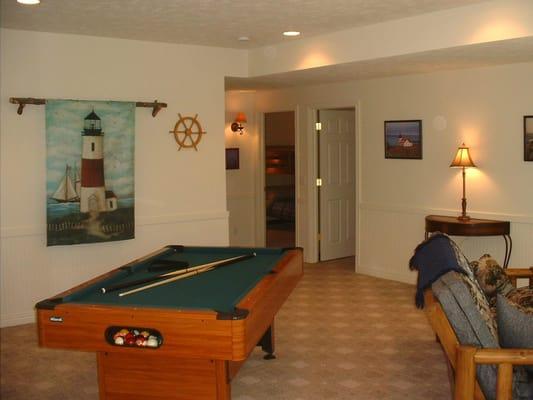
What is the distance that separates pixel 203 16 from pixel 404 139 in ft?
9.58

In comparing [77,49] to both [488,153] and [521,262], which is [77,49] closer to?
[488,153]

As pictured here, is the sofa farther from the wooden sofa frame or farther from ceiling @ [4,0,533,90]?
ceiling @ [4,0,533,90]

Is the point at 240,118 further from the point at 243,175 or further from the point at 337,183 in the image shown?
the point at 337,183

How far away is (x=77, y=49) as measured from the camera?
5754mm

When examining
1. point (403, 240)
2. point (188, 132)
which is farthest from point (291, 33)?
point (403, 240)

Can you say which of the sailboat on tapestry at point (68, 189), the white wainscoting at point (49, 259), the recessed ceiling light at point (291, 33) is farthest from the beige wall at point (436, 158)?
the sailboat on tapestry at point (68, 189)

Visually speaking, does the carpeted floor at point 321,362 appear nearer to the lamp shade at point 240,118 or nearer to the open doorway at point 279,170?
the lamp shade at point 240,118

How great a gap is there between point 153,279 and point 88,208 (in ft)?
7.26

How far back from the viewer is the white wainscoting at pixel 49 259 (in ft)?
18.2

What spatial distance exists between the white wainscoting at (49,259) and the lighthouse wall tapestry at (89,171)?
0.13 metres

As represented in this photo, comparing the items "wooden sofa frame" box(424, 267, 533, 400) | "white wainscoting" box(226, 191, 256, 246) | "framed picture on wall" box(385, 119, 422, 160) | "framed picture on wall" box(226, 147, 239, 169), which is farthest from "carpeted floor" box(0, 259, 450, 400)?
"framed picture on wall" box(226, 147, 239, 169)

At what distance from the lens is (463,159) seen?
20.4ft

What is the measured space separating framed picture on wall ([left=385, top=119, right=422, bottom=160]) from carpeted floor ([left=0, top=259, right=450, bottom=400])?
66.8 inches

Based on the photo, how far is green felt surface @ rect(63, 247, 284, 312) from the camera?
10.7 feet
